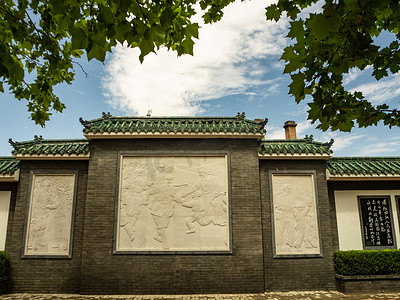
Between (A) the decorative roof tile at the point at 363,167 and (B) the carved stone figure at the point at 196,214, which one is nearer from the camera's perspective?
(B) the carved stone figure at the point at 196,214

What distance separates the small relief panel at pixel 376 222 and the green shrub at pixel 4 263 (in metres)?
9.05

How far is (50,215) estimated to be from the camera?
670cm

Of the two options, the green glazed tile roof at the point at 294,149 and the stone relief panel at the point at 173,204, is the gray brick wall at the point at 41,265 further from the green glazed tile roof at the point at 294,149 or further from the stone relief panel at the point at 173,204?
the green glazed tile roof at the point at 294,149

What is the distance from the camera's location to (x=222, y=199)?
21.3ft

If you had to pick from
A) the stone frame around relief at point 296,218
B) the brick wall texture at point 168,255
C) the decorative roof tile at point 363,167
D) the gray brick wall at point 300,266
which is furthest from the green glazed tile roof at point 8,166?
the decorative roof tile at point 363,167

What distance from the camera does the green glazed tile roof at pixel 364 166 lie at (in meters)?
7.08

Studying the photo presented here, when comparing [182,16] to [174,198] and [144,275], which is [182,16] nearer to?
[174,198]

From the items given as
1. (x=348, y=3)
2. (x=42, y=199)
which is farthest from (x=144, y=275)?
(x=348, y=3)

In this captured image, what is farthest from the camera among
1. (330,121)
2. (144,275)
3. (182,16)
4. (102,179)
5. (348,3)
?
(102,179)

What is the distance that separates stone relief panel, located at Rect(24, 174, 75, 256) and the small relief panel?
304 inches

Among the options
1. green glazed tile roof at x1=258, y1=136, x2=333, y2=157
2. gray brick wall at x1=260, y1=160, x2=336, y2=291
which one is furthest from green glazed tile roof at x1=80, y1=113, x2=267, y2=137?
gray brick wall at x1=260, y1=160, x2=336, y2=291

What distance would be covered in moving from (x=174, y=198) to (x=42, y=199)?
344 cm

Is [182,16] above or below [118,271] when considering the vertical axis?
above

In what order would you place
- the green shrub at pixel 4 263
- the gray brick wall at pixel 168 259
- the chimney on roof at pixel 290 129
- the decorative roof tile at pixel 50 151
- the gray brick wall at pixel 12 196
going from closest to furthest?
the gray brick wall at pixel 168 259 → the green shrub at pixel 4 263 → the decorative roof tile at pixel 50 151 → the gray brick wall at pixel 12 196 → the chimney on roof at pixel 290 129
